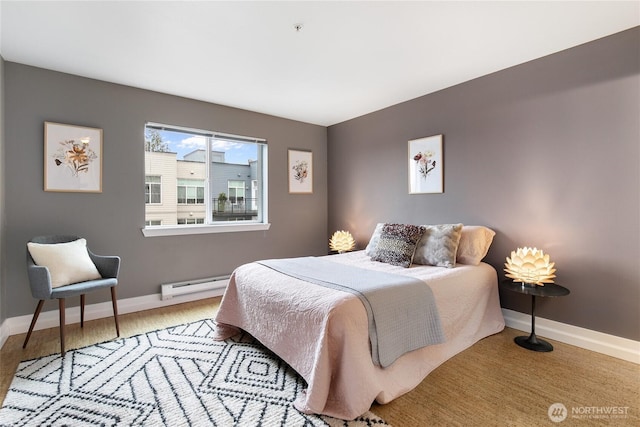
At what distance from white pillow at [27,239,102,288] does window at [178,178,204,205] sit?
3.94ft

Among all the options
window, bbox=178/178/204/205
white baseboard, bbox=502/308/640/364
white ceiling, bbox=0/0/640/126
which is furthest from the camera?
window, bbox=178/178/204/205

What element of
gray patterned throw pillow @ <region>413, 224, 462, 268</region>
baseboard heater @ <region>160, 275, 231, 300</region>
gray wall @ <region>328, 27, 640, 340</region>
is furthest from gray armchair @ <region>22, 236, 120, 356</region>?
gray wall @ <region>328, 27, 640, 340</region>

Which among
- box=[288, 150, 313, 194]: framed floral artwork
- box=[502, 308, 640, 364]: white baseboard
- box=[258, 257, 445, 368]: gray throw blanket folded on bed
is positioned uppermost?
box=[288, 150, 313, 194]: framed floral artwork

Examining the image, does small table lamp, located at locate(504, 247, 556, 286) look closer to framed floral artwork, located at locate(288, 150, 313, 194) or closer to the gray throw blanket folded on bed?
the gray throw blanket folded on bed

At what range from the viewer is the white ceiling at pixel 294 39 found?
1.98 m

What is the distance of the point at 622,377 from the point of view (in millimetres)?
2004

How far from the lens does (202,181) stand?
12.5 ft

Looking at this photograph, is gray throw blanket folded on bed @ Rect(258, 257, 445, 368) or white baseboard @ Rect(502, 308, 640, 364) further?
→ white baseboard @ Rect(502, 308, 640, 364)

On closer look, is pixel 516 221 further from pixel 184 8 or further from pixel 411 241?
pixel 184 8

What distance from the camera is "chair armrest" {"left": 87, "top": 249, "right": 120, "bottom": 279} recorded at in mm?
2693

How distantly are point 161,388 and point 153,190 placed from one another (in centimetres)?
226

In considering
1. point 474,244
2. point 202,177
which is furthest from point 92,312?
point 474,244

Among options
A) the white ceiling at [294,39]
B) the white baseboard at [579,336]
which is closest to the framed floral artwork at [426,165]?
the white ceiling at [294,39]

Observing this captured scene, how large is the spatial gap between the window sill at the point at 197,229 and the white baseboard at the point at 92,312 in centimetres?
70
